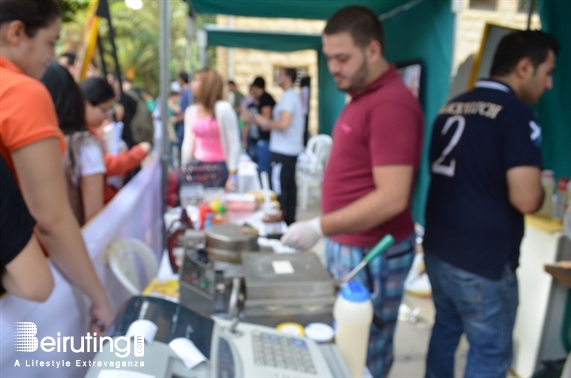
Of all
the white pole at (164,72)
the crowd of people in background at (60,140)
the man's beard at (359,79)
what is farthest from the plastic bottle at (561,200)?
the white pole at (164,72)

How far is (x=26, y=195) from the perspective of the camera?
1.10m

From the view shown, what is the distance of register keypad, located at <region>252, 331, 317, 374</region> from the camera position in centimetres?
84

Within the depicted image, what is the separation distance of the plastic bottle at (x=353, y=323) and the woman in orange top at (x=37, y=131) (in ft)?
2.35

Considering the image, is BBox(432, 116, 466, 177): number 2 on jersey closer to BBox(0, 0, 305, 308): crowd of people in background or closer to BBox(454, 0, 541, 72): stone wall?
BBox(0, 0, 305, 308): crowd of people in background

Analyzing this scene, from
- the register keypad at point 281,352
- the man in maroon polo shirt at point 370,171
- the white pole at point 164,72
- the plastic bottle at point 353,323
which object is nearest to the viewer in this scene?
the register keypad at point 281,352

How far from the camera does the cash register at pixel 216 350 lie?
699mm

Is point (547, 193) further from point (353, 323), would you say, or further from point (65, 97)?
point (65, 97)

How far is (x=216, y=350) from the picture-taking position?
0.82 metres

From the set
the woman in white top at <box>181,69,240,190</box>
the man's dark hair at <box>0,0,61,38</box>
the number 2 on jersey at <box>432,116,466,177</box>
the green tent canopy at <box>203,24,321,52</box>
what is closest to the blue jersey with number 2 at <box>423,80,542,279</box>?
the number 2 on jersey at <box>432,116,466,177</box>

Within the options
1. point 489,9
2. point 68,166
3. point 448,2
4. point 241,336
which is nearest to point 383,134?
point 241,336

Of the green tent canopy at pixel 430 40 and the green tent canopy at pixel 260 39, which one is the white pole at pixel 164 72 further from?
the green tent canopy at pixel 260 39

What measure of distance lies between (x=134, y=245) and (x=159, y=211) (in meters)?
1.21

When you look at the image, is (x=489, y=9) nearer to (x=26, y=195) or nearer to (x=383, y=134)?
(x=383, y=134)

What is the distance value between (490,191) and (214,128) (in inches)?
93.9
